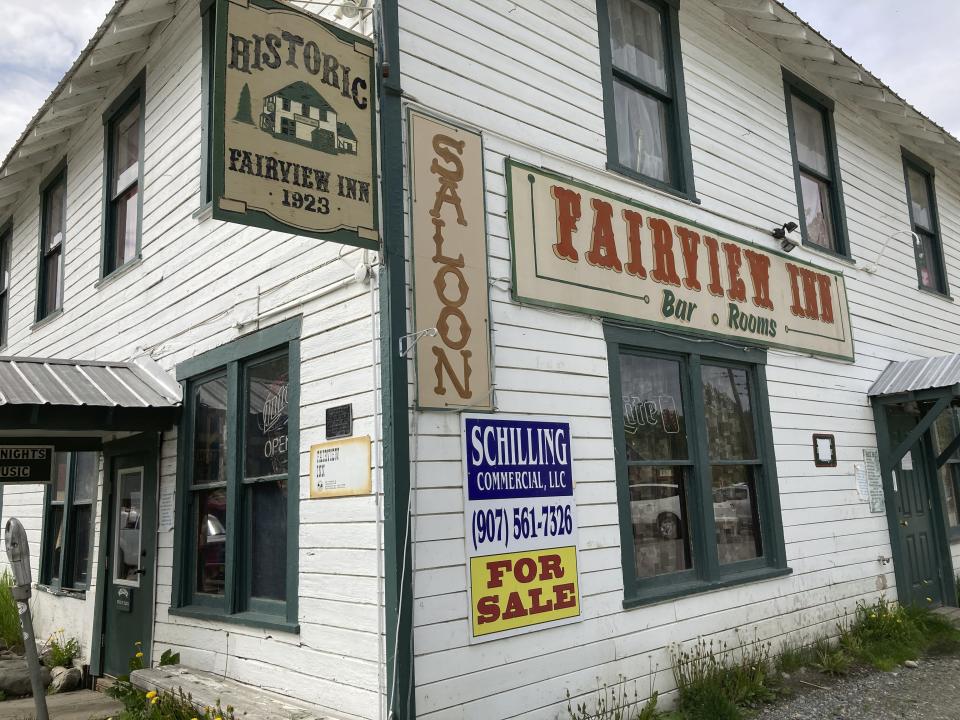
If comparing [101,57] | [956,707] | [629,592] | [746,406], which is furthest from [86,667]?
[956,707]

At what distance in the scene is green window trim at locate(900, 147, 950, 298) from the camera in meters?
11.0

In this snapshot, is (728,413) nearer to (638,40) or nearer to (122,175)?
(638,40)

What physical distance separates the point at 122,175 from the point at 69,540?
4.10m

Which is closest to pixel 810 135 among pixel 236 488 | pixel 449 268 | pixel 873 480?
pixel 873 480

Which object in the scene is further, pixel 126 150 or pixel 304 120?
pixel 126 150

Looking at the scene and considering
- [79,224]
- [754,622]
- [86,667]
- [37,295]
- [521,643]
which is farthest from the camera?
[37,295]

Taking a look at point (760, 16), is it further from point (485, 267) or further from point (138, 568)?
point (138, 568)

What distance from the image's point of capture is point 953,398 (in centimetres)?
826

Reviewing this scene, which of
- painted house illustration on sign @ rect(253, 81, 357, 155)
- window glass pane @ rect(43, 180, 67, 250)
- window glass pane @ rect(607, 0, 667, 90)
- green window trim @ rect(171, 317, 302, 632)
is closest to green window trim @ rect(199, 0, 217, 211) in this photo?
green window trim @ rect(171, 317, 302, 632)

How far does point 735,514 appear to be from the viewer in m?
7.04

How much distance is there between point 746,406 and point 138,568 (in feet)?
18.7

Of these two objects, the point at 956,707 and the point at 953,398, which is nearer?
the point at 956,707

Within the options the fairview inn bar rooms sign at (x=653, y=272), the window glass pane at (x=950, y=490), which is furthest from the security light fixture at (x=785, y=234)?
the window glass pane at (x=950, y=490)

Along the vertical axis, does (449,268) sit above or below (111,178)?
below
